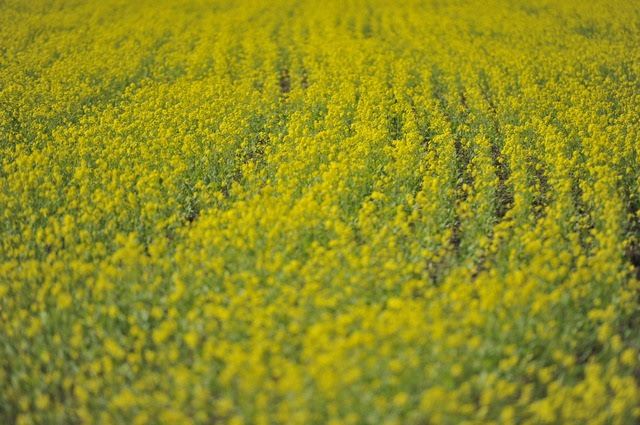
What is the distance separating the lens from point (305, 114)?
1041cm

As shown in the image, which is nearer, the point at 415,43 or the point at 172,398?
the point at 172,398

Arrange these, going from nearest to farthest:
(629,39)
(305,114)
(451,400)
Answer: (451,400) < (305,114) < (629,39)

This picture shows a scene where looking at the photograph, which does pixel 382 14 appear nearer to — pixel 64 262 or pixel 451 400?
pixel 64 262

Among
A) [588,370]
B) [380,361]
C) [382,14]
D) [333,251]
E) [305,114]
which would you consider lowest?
[588,370]

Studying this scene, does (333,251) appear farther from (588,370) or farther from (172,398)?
(588,370)

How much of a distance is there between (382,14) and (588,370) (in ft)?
65.7

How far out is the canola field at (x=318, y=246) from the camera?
165 inches

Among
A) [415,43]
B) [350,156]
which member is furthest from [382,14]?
[350,156]

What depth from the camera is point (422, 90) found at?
40.8ft

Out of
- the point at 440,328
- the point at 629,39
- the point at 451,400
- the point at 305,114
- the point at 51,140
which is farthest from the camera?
the point at 629,39

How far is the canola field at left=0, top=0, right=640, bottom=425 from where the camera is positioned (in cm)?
419

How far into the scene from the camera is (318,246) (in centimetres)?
592

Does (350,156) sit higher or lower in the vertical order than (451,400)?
higher

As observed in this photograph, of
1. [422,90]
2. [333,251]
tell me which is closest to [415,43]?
[422,90]
